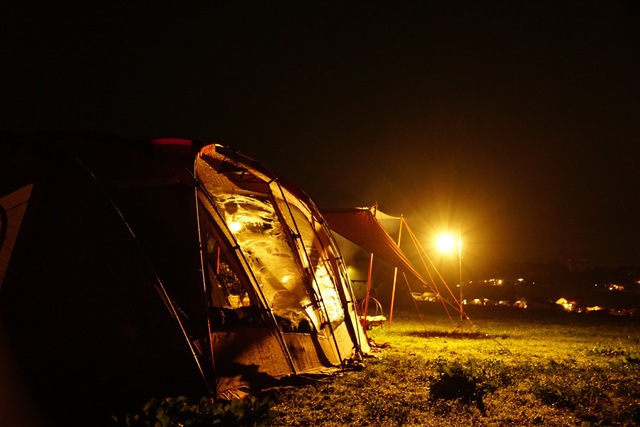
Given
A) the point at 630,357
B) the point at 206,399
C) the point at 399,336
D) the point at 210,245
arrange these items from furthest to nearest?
the point at 399,336 → the point at 210,245 → the point at 630,357 → the point at 206,399

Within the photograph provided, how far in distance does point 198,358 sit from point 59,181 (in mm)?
2629

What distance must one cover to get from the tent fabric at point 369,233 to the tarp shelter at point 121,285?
16.1 feet

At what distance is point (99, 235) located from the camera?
6008 mm

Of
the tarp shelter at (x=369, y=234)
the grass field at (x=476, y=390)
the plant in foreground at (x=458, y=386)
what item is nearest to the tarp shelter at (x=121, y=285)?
the grass field at (x=476, y=390)

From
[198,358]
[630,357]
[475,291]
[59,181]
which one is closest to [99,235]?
[59,181]

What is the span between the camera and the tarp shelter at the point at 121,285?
18.2ft

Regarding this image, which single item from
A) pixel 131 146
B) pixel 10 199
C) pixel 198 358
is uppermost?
pixel 131 146

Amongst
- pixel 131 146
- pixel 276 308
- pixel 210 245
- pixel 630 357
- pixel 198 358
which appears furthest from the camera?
pixel 210 245

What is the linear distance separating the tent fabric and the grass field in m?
2.16

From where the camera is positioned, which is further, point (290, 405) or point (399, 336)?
point (399, 336)

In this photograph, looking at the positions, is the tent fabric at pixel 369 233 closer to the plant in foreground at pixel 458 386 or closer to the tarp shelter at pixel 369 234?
the tarp shelter at pixel 369 234

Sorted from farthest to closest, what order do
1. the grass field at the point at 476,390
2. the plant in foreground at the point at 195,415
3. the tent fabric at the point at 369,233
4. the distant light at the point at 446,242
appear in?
the distant light at the point at 446,242
the tent fabric at the point at 369,233
the grass field at the point at 476,390
the plant in foreground at the point at 195,415

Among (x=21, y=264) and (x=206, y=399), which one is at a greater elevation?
(x=21, y=264)

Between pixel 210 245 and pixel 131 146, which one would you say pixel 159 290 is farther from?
pixel 210 245
